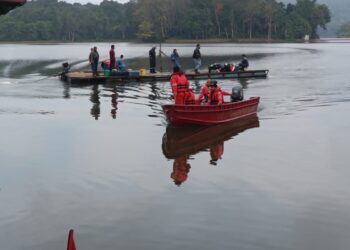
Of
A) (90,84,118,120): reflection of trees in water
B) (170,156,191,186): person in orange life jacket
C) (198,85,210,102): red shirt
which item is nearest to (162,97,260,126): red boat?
(198,85,210,102): red shirt

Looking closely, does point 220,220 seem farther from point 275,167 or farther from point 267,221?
point 275,167

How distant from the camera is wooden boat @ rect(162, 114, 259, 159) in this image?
1606cm

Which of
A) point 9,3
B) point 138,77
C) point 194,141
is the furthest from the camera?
point 138,77

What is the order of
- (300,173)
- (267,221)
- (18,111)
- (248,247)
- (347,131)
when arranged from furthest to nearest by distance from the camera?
(18,111)
(347,131)
(300,173)
(267,221)
(248,247)

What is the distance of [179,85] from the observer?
18.5m

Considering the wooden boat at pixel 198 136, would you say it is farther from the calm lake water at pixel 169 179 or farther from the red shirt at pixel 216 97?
the red shirt at pixel 216 97

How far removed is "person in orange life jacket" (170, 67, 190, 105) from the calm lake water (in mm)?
1161

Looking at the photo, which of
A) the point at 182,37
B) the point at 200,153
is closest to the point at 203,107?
the point at 200,153

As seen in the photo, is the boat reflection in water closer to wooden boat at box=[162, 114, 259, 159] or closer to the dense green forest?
wooden boat at box=[162, 114, 259, 159]

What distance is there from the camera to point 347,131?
18375mm

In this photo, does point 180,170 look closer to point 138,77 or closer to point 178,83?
point 178,83

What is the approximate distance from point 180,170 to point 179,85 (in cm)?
539

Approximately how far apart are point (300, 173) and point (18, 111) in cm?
1339

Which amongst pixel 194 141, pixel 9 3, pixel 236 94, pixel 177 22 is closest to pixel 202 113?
pixel 194 141
